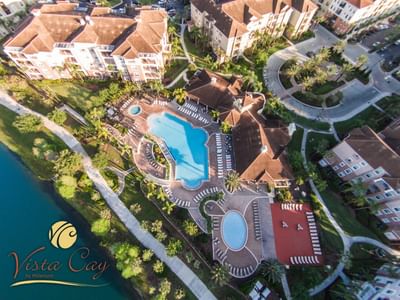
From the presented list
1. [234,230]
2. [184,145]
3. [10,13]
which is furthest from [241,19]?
[10,13]

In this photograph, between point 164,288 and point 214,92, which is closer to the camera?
point 164,288

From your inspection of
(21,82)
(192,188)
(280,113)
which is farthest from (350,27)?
(21,82)

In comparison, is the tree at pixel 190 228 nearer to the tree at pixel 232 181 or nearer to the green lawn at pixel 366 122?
the tree at pixel 232 181

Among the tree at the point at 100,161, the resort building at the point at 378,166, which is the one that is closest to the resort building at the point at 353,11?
the resort building at the point at 378,166

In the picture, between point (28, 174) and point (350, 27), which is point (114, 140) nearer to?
point (28, 174)

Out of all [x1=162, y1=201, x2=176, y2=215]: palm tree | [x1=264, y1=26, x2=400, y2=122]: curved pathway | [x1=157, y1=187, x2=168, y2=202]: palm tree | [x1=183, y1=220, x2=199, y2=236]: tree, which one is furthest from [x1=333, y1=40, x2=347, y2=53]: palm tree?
[x1=183, y1=220, x2=199, y2=236]: tree

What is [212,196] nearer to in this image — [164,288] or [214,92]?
[164,288]

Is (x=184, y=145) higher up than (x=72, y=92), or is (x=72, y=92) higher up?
(x=184, y=145)

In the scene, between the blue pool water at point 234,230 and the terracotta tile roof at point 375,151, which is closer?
the terracotta tile roof at point 375,151
